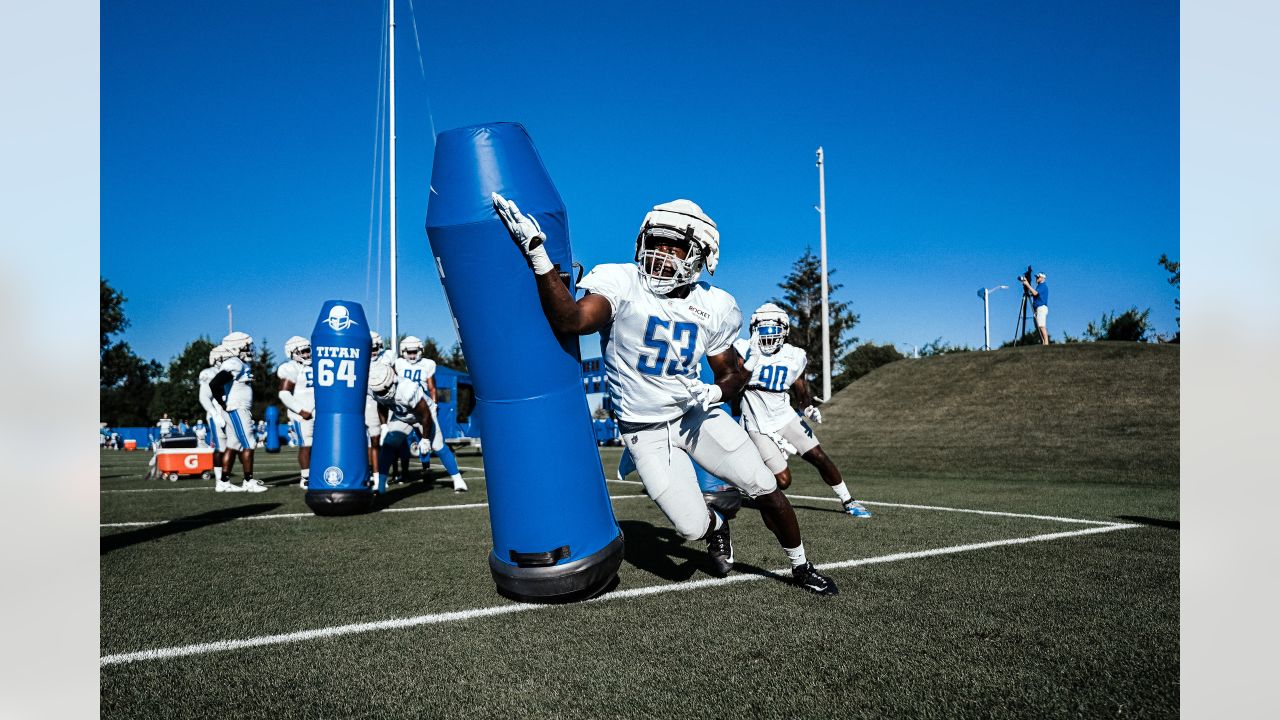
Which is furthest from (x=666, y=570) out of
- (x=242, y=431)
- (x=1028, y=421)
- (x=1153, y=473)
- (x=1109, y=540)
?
(x=1028, y=421)

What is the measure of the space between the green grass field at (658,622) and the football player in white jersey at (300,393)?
2363 millimetres

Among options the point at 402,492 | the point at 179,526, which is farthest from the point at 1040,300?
the point at 179,526

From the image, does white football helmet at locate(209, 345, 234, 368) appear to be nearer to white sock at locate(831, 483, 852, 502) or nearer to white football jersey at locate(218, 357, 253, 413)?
white football jersey at locate(218, 357, 253, 413)

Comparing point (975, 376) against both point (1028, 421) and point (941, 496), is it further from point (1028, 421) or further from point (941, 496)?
point (941, 496)

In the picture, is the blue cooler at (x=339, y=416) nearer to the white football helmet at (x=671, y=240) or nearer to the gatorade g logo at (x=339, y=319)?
Result: the gatorade g logo at (x=339, y=319)

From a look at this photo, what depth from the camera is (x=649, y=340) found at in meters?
3.86

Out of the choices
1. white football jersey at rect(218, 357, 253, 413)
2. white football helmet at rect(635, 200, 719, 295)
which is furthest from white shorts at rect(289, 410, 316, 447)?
white football helmet at rect(635, 200, 719, 295)

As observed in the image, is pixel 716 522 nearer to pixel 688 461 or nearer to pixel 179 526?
pixel 688 461

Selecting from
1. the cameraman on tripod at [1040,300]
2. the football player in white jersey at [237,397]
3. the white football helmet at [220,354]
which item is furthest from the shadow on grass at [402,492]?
the cameraman on tripod at [1040,300]

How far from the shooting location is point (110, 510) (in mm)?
8188

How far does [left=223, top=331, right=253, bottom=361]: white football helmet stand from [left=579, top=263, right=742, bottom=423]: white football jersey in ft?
26.1

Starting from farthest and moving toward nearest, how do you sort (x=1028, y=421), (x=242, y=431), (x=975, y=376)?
(x=975, y=376) < (x=1028, y=421) < (x=242, y=431)

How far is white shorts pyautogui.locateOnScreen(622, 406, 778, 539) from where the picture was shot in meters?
3.99

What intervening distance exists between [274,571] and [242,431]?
6.41 m
